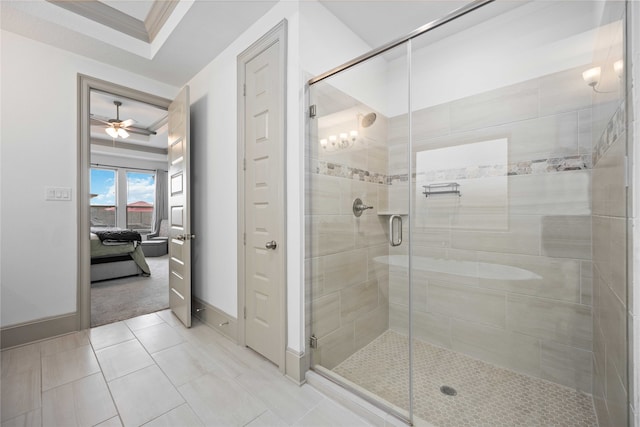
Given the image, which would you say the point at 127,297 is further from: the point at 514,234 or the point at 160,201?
the point at 160,201

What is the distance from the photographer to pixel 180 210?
2.77m

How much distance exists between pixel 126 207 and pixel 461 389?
339 inches

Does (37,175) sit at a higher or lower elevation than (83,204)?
higher

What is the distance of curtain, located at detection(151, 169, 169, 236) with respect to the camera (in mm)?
7680

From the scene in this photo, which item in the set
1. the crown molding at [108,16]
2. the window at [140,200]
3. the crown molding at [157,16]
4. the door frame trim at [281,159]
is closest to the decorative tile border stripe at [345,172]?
the door frame trim at [281,159]

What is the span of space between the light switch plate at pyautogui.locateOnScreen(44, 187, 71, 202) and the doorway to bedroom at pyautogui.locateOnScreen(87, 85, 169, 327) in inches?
9.6

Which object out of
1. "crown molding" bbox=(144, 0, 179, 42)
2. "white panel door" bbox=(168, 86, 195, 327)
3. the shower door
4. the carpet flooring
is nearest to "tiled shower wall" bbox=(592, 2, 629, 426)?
the shower door

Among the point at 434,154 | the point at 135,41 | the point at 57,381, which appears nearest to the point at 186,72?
the point at 135,41

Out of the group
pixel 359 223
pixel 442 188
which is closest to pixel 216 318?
pixel 359 223

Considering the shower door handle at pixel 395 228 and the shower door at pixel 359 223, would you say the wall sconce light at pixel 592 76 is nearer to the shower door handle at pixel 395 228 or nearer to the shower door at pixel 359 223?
the shower door at pixel 359 223

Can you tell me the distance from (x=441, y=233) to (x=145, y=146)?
7.50m

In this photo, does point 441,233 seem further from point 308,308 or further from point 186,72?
point 186,72

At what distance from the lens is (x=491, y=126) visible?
5.79 feet

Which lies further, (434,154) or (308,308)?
(434,154)
